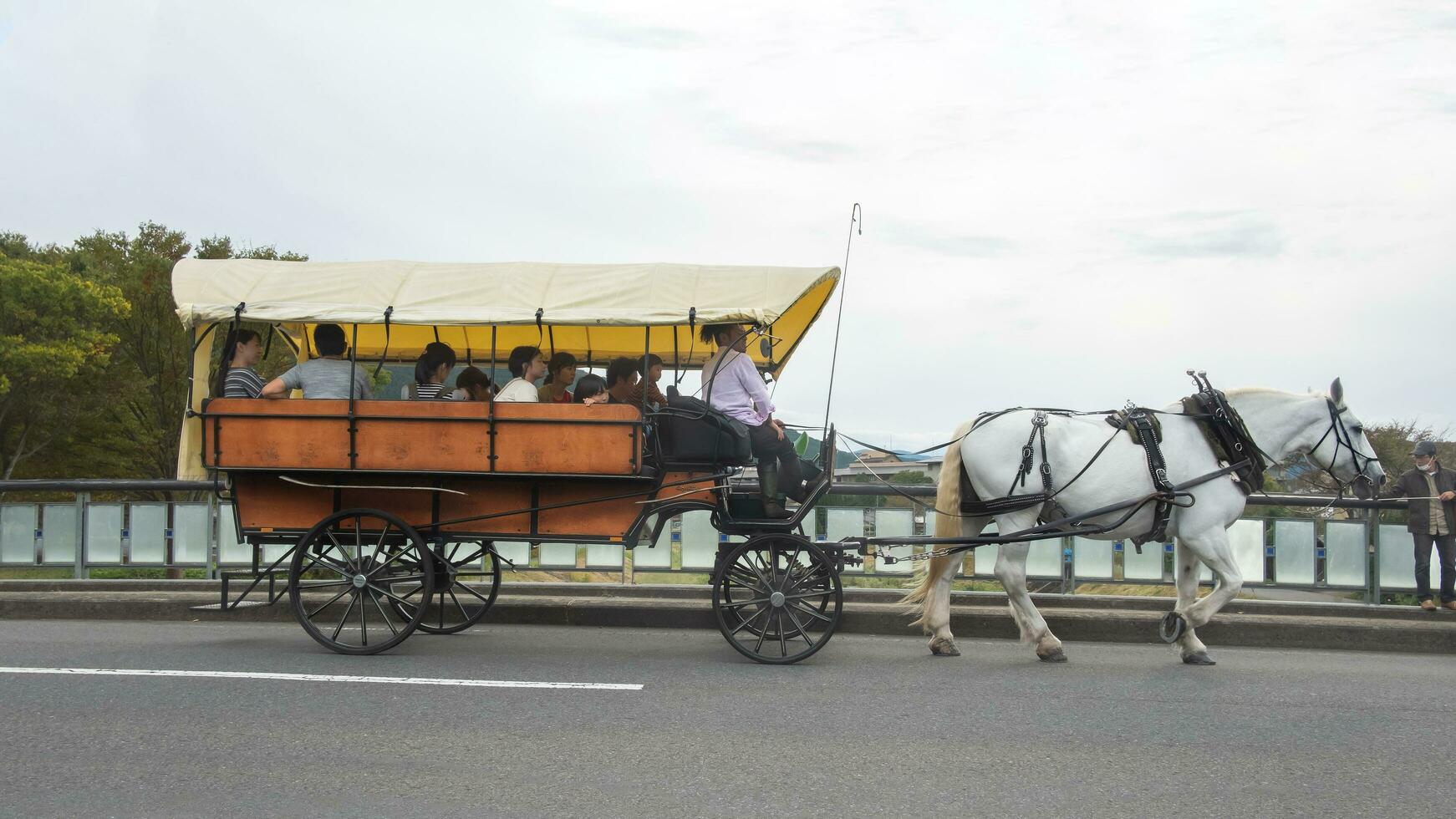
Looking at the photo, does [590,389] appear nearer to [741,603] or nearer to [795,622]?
[741,603]

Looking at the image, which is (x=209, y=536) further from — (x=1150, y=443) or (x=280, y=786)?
(x=1150, y=443)

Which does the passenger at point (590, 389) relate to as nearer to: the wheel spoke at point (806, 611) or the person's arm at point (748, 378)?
the person's arm at point (748, 378)

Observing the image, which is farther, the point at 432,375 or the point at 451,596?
the point at 451,596

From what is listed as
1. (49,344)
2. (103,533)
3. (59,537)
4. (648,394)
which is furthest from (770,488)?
(49,344)

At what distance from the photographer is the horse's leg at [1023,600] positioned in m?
8.12

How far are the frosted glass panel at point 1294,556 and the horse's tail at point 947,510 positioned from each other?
171 inches

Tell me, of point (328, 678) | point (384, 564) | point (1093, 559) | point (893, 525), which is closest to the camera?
point (328, 678)

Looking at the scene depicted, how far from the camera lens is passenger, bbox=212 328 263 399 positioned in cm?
805

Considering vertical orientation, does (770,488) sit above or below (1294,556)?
above

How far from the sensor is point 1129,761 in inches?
214

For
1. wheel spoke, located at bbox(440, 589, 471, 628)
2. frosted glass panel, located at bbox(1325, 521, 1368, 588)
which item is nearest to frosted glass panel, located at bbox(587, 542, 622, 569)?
wheel spoke, located at bbox(440, 589, 471, 628)

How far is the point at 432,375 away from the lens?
8.65 metres

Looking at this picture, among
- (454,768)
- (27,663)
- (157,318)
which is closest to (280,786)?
(454,768)

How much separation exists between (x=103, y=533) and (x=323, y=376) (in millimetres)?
5337
